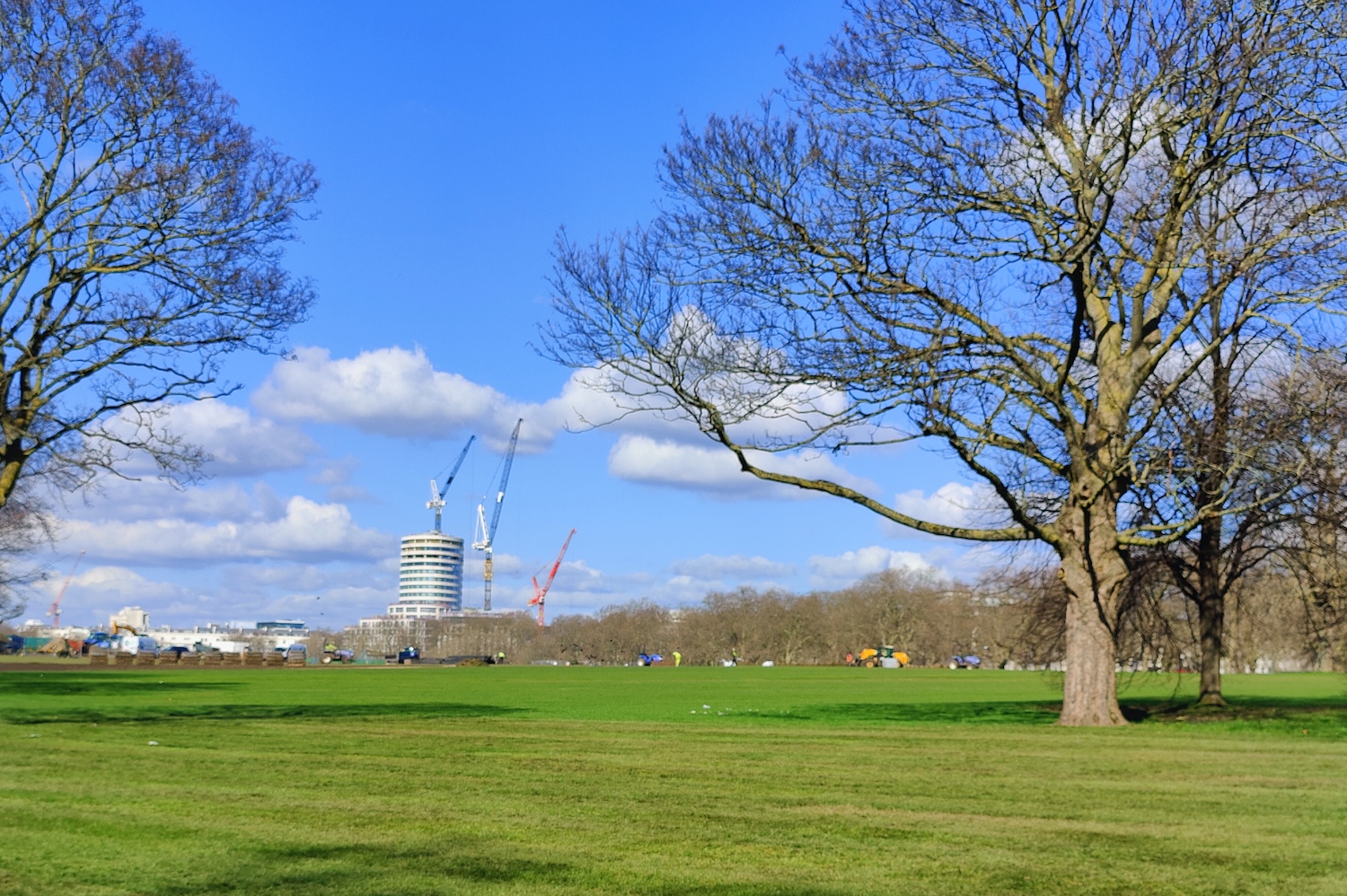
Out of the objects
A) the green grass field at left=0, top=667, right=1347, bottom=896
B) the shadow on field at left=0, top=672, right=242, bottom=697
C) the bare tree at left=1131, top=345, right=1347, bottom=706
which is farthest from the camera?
the shadow on field at left=0, top=672, right=242, bottom=697

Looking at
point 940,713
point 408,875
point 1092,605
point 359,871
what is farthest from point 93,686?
point 408,875

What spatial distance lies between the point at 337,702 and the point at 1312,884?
28.6 meters

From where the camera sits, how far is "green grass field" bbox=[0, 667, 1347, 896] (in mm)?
7480

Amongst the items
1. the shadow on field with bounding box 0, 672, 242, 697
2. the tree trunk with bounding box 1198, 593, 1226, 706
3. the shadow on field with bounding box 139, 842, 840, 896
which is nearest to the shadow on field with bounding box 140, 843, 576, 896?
the shadow on field with bounding box 139, 842, 840, 896

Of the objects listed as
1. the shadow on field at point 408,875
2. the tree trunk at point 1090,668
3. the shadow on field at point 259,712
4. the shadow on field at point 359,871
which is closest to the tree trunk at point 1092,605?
the tree trunk at point 1090,668

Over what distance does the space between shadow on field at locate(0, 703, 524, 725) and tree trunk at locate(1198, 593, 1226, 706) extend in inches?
639

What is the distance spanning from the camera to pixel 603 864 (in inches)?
306

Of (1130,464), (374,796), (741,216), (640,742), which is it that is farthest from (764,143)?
(374,796)

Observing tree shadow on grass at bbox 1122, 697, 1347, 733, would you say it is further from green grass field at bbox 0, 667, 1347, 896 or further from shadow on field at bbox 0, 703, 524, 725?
shadow on field at bbox 0, 703, 524, 725

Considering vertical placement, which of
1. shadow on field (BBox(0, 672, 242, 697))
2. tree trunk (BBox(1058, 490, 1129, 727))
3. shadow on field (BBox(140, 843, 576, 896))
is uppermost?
tree trunk (BBox(1058, 490, 1129, 727))

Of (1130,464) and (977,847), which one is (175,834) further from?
(1130,464)

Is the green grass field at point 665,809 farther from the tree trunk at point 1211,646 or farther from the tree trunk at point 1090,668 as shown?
the tree trunk at point 1211,646

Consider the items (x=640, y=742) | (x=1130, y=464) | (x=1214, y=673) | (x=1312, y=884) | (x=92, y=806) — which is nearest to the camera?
(x=1312, y=884)

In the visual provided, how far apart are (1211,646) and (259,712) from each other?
22.0 meters
